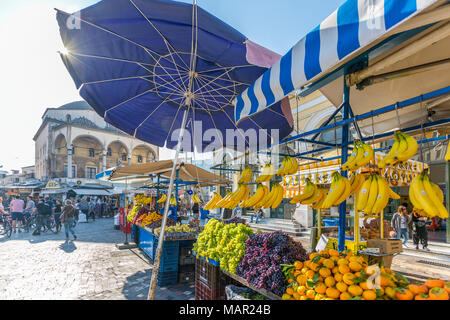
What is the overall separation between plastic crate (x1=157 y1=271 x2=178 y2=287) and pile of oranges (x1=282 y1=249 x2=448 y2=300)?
3528 millimetres

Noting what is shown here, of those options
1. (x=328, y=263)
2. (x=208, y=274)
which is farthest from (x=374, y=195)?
(x=208, y=274)

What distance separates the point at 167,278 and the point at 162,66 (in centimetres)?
425

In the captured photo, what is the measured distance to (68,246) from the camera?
884 centimetres

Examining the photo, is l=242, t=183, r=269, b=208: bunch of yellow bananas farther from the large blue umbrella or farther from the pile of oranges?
the large blue umbrella

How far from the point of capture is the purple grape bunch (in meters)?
2.50

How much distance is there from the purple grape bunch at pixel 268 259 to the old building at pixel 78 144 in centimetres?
3402

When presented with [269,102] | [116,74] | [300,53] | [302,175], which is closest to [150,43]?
[116,74]

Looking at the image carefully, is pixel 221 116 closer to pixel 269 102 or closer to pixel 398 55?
pixel 269 102

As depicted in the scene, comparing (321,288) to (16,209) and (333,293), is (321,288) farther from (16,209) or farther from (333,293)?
(16,209)

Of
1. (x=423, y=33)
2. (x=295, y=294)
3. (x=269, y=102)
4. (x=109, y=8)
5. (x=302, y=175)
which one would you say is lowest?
(x=295, y=294)

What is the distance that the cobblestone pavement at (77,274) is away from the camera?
4.61 meters

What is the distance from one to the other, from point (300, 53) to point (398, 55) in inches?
30.9

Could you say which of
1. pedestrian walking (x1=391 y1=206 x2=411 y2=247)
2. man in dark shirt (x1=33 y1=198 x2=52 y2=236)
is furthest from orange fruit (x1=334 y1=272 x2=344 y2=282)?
man in dark shirt (x1=33 y1=198 x2=52 y2=236)

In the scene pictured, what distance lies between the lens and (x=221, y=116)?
5.24 m
